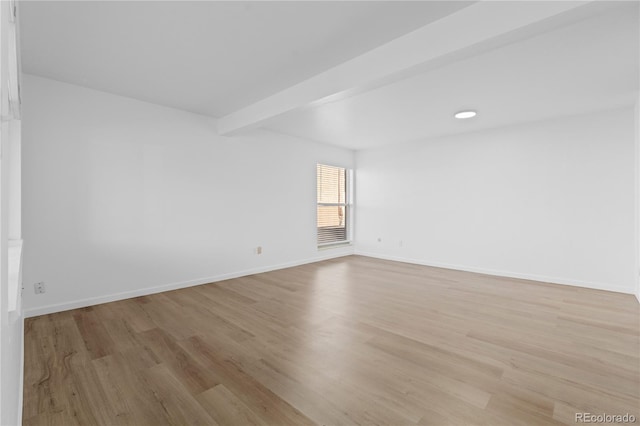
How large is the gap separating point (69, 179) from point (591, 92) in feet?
19.9

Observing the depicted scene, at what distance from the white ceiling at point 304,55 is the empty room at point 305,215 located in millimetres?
25

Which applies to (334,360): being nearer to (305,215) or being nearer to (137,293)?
(137,293)

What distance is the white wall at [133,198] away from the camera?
297cm

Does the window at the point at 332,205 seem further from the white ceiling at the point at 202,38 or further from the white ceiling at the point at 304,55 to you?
the white ceiling at the point at 202,38

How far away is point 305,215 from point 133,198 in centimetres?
296

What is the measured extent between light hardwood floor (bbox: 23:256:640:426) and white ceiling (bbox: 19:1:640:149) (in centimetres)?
227

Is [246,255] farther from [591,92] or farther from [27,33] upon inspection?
[591,92]

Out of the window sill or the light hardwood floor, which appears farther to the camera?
the window sill

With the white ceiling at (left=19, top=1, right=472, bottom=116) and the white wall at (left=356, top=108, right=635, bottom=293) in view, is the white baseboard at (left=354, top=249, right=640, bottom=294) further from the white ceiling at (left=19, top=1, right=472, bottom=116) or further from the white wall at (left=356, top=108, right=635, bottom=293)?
the white ceiling at (left=19, top=1, right=472, bottom=116)

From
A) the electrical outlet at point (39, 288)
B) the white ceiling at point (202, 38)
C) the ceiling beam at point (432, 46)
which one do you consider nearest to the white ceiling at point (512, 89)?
the ceiling beam at point (432, 46)

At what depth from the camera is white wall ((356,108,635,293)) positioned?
12.7ft

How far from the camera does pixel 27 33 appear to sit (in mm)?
2234

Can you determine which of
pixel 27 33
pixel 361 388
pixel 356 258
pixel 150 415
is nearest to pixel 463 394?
pixel 361 388

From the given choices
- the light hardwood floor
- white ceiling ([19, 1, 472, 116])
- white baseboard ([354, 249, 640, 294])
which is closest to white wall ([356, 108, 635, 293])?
white baseboard ([354, 249, 640, 294])
